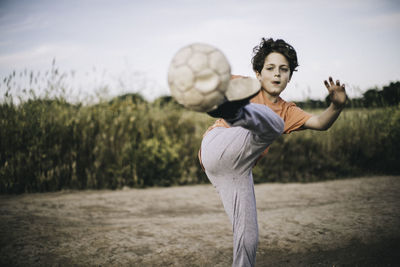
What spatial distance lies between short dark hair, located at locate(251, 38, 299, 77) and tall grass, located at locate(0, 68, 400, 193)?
142 inches

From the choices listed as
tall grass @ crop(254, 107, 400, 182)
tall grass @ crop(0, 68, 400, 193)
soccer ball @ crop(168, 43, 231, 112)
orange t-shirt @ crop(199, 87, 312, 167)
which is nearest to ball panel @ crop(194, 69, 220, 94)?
soccer ball @ crop(168, 43, 231, 112)

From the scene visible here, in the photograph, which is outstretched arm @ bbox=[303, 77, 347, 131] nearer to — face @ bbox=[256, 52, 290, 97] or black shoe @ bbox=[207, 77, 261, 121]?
face @ bbox=[256, 52, 290, 97]

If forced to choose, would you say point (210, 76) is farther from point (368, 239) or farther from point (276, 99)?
point (368, 239)

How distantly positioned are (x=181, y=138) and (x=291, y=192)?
252 centimetres

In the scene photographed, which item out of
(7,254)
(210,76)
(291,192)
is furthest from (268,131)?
(291,192)

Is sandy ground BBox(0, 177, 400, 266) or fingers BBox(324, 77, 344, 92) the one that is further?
sandy ground BBox(0, 177, 400, 266)

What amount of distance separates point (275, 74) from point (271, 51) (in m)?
0.31

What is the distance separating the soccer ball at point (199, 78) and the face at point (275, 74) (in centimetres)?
101

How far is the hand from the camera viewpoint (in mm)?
2188

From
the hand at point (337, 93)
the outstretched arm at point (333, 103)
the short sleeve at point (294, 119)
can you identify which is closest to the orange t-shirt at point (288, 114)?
the short sleeve at point (294, 119)

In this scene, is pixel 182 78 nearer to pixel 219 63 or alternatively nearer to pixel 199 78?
pixel 199 78

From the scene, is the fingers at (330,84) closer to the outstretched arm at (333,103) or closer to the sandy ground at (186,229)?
the outstretched arm at (333,103)

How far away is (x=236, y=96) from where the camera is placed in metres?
1.44

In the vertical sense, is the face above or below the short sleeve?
above
